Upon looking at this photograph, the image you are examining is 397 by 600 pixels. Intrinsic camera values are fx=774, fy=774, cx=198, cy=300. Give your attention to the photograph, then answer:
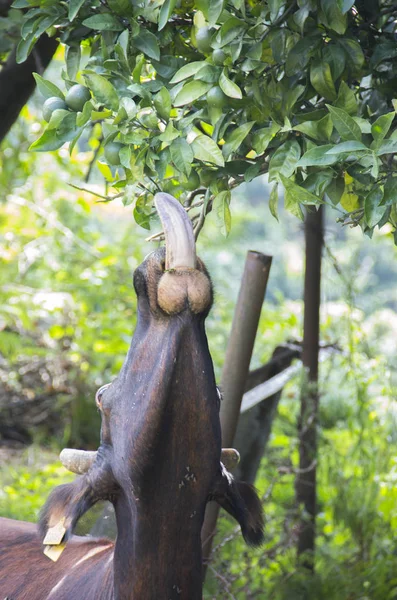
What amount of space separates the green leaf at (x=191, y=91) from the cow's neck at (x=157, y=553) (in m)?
0.82

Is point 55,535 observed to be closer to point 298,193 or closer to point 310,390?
point 298,193

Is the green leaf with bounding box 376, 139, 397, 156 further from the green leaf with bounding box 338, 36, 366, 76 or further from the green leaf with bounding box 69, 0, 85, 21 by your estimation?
the green leaf with bounding box 69, 0, 85, 21

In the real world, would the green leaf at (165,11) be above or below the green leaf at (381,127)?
above

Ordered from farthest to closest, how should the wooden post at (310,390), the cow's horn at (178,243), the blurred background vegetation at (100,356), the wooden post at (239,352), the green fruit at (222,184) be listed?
the blurred background vegetation at (100,356) → the wooden post at (310,390) → the wooden post at (239,352) → the green fruit at (222,184) → the cow's horn at (178,243)

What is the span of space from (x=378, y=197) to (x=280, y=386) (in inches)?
80.6

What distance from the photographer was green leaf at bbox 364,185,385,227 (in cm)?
157

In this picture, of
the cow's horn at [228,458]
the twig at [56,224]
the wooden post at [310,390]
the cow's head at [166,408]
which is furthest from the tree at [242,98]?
the twig at [56,224]

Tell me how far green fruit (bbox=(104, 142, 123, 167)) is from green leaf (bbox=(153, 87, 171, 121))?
0.14 meters

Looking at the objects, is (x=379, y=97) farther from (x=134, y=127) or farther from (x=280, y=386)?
(x=280, y=386)

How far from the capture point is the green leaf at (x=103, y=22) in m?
1.75

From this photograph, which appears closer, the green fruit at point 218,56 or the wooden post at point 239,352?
the green fruit at point 218,56

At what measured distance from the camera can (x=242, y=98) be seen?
1681mm

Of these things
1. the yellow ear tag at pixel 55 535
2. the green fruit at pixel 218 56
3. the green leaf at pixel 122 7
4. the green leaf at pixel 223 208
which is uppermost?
the green leaf at pixel 122 7

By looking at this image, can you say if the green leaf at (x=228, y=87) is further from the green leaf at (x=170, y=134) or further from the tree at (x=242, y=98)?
the green leaf at (x=170, y=134)
